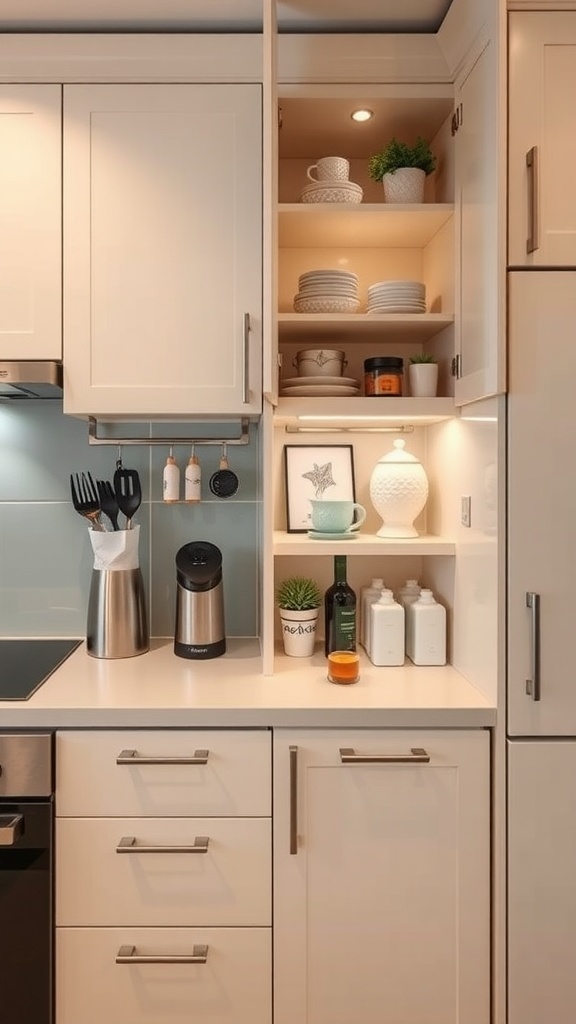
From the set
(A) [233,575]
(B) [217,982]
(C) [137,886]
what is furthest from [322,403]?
(B) [217,982]

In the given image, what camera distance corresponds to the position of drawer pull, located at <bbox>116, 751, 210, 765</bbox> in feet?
4.55

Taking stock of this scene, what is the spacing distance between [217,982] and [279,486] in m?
1.20

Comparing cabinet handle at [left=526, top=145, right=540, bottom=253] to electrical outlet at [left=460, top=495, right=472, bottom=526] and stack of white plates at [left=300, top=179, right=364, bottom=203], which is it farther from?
electrical outlet at [left=460, top=495, right=472, bottom=526]

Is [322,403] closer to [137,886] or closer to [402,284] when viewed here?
[402,284]

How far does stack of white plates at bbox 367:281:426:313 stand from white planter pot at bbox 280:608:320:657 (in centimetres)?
81

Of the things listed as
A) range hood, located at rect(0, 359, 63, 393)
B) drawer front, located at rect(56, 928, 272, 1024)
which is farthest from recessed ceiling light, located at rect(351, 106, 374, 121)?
drawer front, located at rect(56, 928, 272, 1024)

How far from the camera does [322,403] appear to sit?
5.39ft

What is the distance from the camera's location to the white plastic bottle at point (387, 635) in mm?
1711

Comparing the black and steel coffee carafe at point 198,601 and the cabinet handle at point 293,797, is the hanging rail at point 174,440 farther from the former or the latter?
the cabinet handle at point 293,797

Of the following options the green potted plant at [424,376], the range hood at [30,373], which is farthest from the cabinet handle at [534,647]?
the range hood at [30,373]

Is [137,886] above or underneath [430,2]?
underneath

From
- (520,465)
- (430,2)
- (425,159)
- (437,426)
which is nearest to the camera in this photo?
(520,465)

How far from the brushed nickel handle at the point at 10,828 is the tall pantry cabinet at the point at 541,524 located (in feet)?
3.28

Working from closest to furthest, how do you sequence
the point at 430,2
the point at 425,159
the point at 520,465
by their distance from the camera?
the point at 520,465, the point at 430,2, the point at 425,159
